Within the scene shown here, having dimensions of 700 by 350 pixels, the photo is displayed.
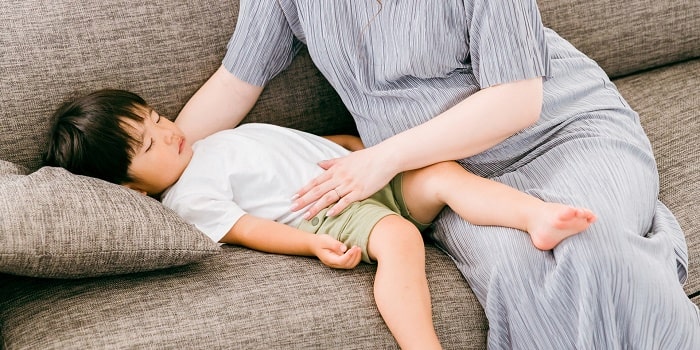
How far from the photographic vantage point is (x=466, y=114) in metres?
1.41

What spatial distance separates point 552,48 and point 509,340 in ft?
2.23

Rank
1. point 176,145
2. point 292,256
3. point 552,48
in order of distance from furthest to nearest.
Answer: point 552,48 < point 176,145 < point 292,256

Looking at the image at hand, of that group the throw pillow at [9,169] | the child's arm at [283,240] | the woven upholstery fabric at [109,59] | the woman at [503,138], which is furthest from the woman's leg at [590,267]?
the throw pillow at [9,169]

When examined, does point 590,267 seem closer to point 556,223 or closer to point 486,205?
point 556,223

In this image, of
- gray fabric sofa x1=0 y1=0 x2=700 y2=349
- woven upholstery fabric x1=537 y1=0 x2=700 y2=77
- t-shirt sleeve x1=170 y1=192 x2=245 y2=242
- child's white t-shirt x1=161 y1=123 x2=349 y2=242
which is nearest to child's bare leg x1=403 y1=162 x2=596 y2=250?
gray fabric sofa x1=0 y1=0 x2=700 y2=349

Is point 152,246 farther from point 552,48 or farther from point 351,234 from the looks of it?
point 552,48

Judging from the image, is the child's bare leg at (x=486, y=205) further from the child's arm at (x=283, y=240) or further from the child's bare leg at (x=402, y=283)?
the child's arm at (x=283, y=240)

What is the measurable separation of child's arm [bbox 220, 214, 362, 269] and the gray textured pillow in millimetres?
114

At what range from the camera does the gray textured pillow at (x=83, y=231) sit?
3.88ft

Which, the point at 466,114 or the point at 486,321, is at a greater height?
the point at 466,114

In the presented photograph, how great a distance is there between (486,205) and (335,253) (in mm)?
284

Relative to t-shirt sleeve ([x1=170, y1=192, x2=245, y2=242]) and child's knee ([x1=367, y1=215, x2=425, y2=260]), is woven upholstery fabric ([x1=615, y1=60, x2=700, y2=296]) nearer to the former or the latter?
child's knee ([x1=367, y1=215, x2=425, y2=260])

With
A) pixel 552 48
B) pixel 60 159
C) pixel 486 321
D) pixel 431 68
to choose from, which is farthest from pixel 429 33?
pixel 60 159

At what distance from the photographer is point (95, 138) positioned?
4.71ft
